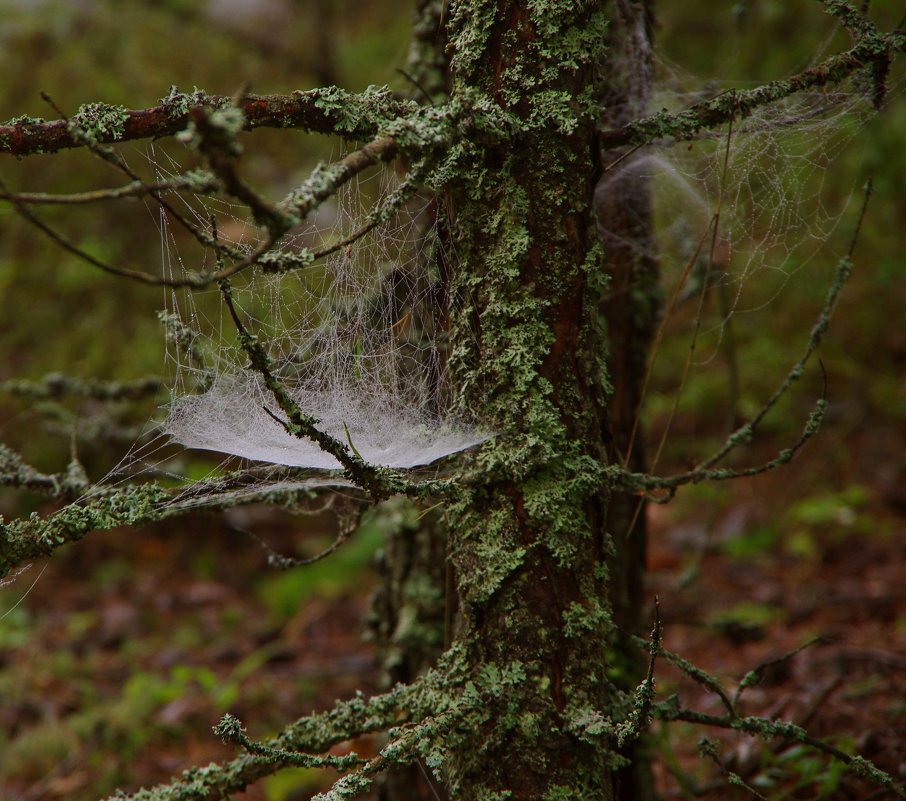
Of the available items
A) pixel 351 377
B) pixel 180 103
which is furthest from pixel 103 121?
pixel 351 377

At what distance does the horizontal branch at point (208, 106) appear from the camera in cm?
133

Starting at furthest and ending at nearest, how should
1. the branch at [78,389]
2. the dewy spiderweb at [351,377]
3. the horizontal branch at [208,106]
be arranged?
the branch at [78,389]
the dewy spiderweb at [351,377]
the horizontal branch at [208,106]

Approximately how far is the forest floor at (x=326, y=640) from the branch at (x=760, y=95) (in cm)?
142

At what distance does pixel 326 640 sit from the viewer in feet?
14.9

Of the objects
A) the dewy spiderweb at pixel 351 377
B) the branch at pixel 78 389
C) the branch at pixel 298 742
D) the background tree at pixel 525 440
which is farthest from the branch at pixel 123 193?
the branch at pixel 78 389

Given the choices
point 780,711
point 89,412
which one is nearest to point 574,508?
point 780,711

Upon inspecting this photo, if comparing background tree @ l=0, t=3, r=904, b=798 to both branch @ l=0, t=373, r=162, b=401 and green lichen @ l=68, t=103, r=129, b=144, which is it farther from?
branch @ l=0, t=373, r=162, b=401

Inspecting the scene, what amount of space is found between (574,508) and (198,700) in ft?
9.50

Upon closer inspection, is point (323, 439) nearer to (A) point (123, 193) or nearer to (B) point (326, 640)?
(A) point (123, 193)

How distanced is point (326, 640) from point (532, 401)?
3.42m

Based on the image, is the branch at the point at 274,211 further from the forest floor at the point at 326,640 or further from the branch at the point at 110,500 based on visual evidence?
the forest floor at the point at 326,640

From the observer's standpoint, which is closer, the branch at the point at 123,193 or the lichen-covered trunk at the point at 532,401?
the branch at the point at 123,193

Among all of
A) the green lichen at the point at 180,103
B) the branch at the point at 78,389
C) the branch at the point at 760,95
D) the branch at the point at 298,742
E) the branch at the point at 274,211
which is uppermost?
the branch at the point at 760,95

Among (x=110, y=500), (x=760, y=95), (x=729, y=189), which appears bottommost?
(x=110, y=500)
